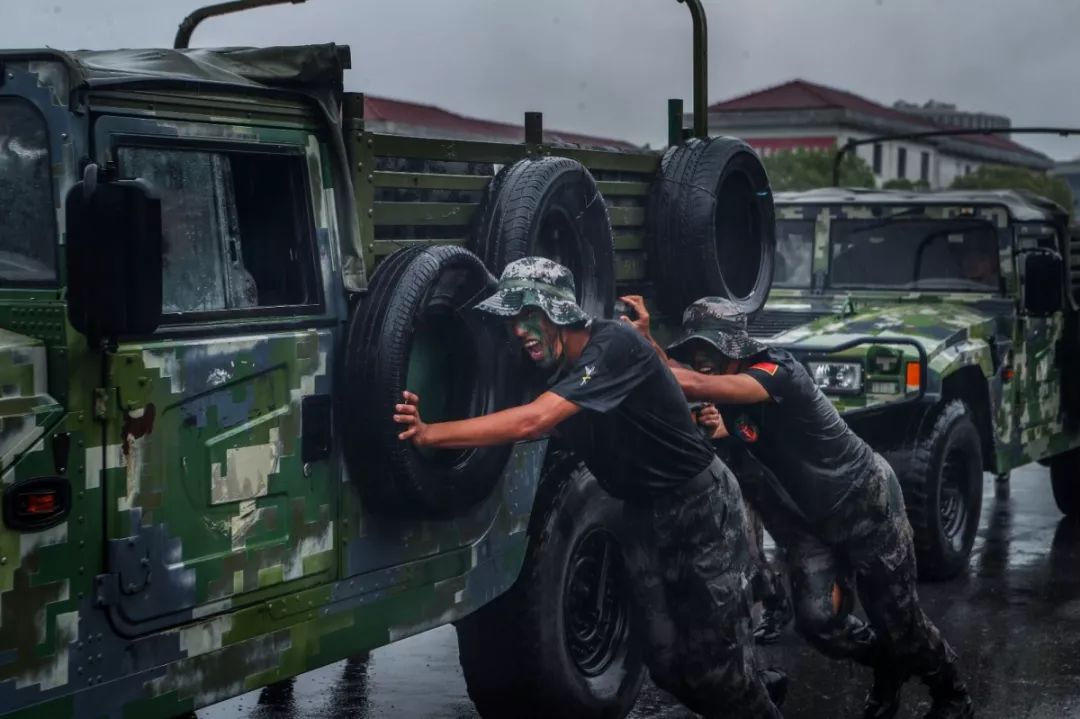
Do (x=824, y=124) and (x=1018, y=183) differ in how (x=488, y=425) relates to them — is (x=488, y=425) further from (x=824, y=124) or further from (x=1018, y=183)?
(x=824, y=124)

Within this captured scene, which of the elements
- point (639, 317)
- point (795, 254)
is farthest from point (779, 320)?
point (639, 317)

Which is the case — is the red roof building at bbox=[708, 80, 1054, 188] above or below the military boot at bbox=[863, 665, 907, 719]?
above

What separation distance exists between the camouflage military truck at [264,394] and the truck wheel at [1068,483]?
608 cm

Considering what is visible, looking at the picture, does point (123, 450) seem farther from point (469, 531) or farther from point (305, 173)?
point (469, 531)

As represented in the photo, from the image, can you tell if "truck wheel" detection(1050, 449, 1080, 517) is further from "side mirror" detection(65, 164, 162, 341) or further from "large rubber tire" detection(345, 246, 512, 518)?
"side mirror" detection(65, 164, 162, 341)

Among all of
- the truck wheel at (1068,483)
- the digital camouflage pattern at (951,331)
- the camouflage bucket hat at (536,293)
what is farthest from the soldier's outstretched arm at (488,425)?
the truck wheel at (1068,483)

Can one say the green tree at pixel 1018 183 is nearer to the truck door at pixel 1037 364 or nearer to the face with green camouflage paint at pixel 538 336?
the truck door at pixel 1037 364

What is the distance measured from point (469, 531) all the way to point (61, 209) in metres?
1.90

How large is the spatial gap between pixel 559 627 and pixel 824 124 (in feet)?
198

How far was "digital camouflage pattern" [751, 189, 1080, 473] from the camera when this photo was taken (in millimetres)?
9195

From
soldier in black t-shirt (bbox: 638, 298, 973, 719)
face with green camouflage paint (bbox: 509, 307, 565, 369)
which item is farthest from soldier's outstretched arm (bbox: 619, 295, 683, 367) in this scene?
face with green camouflage paint (bbox: 509, 307, 565, 369)

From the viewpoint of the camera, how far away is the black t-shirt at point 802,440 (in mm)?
6102

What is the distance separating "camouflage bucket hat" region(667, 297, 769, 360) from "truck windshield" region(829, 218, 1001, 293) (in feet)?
15.2

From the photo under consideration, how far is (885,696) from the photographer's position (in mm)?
6297
